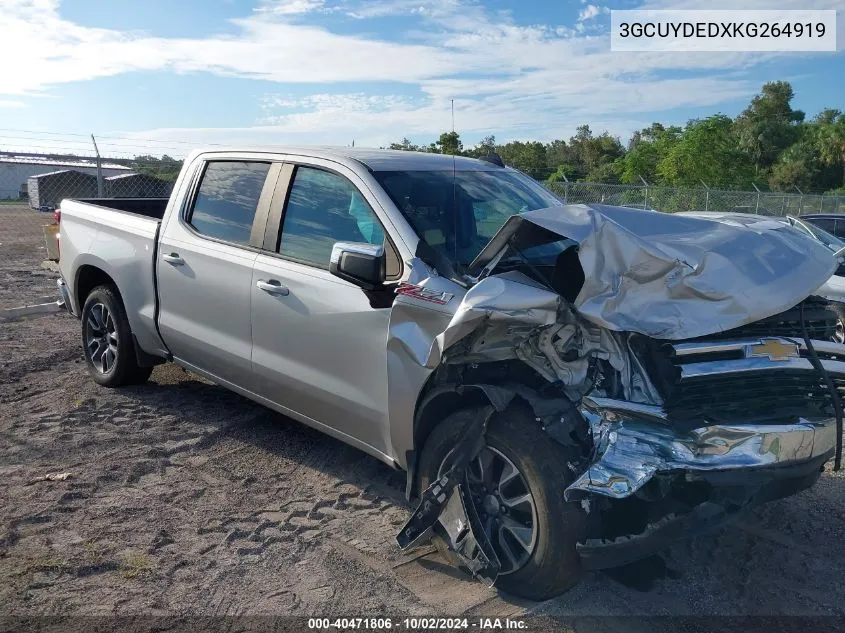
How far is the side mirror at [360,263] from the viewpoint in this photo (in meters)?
3.72

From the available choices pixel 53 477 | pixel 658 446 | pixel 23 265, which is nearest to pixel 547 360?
pixel 658 446

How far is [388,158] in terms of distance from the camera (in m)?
4.64

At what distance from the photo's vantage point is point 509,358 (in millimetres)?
3422

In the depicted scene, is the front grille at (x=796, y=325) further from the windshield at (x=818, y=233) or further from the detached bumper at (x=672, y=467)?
the windshield at (x=818, y=233)

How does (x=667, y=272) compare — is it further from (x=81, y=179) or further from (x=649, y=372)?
(x=81, y=179)

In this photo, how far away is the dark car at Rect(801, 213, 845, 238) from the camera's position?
13.4m

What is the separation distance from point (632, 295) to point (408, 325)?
1.06 m

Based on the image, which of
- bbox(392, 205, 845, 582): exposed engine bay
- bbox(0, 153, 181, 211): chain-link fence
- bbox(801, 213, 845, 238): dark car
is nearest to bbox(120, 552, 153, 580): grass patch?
bbox(392, 205, 845, 582): exposed engine bay

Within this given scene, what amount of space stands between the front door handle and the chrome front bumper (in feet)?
6.42

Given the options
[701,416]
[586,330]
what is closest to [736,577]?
[701,416]

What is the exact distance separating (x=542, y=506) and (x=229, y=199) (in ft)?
9.94

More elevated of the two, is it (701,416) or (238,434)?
(701,416)

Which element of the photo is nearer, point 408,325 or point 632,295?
point 632,295

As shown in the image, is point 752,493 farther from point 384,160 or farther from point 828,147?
point 828,147
